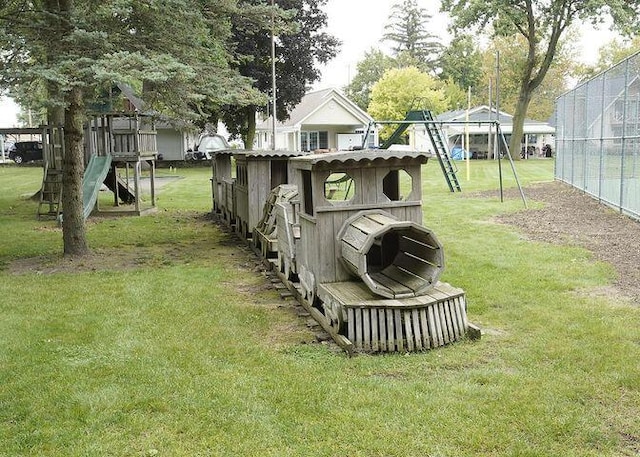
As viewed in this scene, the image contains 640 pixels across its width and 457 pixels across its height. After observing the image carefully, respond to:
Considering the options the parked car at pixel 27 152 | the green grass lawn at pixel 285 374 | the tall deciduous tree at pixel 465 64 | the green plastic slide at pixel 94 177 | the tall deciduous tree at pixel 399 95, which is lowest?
the green grass lawn at pixel 285 374

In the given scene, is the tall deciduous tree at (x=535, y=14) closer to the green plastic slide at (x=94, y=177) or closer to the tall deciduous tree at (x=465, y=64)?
the green plastic slide at (x=94, y=177)

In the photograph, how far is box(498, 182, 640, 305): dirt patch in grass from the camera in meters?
8.50

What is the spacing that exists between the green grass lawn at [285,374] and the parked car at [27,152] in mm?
34253

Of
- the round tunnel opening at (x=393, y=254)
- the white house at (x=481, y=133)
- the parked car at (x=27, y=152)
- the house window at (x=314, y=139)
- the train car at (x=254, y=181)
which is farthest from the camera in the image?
the house window at (x=314, y=139)

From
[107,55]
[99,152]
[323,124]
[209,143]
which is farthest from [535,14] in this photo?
[107,55]

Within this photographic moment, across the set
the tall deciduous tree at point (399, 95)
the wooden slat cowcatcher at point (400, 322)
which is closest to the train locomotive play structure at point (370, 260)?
the wooden slat cowcatcher at point (400, 322)

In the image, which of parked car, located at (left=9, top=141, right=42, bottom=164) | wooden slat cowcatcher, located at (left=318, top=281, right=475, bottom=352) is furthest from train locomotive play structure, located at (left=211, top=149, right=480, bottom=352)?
parked car, located at (left=9, top=141, right=42, bottom=164)

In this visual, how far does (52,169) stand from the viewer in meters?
16.3

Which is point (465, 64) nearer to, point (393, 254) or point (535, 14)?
point (535, 14)

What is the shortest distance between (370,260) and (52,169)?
469 inches

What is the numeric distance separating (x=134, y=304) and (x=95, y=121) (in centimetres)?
998

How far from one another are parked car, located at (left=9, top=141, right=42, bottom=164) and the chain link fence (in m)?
31.9

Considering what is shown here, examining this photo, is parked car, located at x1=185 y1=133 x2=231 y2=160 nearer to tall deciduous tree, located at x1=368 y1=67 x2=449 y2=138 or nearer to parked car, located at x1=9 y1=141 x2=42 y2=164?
parked car, located at x1=9 y1=141 x2=42 y2=164

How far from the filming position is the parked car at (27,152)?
40156 millimetres
